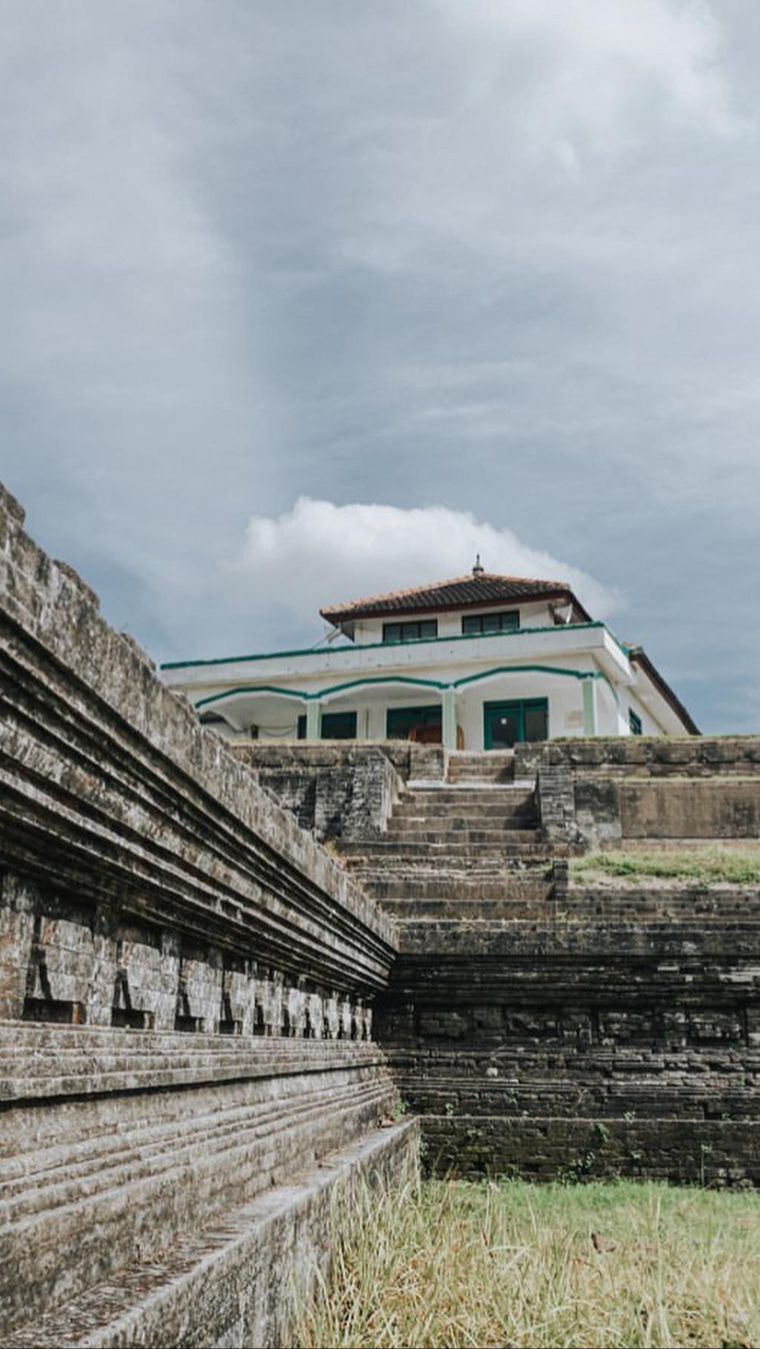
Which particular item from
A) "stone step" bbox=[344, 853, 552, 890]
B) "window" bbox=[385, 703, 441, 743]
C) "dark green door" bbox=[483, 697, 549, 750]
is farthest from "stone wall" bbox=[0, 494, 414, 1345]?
"window" bbox=[385, 703, 441, 743]

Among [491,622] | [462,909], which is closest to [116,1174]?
[462,909]

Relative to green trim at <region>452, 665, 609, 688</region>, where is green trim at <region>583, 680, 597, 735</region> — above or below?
below

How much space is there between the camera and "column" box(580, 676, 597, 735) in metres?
22.5

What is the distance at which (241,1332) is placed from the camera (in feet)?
10.5

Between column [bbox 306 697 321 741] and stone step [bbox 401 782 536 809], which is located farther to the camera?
column [bbox 306 697 321 741]

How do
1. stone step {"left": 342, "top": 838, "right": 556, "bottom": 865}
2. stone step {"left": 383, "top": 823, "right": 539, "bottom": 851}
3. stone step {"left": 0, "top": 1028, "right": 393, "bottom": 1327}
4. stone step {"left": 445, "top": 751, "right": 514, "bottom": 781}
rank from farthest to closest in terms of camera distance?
stone step {"left": 445, "top": 751, "right": 514, "bottom": 781} → stone step {"left": 383, "top": 823, "right": 539, "bottom": 851} → stone step {"left": 342, "top": 838, "right": 556, "bottom": 865} → stone step {"left": 0, "top": 1028, "right": 393, "bottom": 1327}

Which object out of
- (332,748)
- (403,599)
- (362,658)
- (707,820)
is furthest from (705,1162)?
(403,599)

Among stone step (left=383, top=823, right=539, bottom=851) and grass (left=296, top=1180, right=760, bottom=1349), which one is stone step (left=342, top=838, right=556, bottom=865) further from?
grass (left=296, top=1180, right=760, bottom=1349)

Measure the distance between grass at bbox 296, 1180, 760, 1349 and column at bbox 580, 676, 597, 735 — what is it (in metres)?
17.2

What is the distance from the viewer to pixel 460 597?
85.7 feet

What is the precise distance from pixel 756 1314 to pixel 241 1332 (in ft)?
5.77

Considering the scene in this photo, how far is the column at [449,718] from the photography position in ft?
76.2

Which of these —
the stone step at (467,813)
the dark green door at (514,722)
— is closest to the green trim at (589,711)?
the dark green door at (514,722)

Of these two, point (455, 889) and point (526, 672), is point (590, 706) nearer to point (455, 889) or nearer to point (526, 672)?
point (526, 672)
